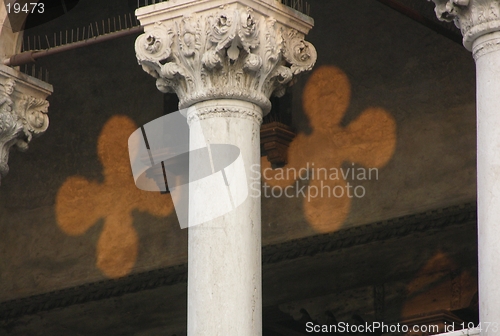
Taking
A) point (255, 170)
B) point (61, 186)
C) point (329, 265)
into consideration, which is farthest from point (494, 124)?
point (61, 186)

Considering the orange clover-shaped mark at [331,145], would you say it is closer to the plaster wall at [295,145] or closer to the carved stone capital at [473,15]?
the plaster wall at [295,145]

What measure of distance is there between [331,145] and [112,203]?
2809 millimetres

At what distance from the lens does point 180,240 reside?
48.2ft

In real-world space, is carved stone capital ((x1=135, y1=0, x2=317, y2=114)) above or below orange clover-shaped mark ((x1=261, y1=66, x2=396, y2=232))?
below

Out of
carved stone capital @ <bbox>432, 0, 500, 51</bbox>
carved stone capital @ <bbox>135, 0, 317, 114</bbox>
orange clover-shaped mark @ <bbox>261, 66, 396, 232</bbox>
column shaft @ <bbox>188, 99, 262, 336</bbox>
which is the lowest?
column shaft @ <bbox>188, 99, 262, 336</bbox>

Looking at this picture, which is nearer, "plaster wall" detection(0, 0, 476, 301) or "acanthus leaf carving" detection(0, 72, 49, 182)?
"acanthus leaf carving" detection(0, 72, 49, 182)

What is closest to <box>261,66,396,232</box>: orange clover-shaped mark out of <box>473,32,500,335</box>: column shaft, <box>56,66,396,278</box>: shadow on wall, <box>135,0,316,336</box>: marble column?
<box>56,66,396,278</box>: shadow on wall

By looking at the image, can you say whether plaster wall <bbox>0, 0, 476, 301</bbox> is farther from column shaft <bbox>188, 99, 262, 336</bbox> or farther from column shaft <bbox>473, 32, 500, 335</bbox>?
column shaft <bbox>473, 32, 500, 335</bbox>

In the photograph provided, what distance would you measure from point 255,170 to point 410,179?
12.8 ft

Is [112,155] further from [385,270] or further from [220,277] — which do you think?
[220,277]

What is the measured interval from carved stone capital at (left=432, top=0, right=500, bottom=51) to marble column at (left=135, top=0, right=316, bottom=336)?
1435 mm

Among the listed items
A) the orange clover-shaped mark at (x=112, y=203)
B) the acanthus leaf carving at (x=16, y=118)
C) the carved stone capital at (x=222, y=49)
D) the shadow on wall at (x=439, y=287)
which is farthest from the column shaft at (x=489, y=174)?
the orange clover-shaped mark at (x=112, y=203)

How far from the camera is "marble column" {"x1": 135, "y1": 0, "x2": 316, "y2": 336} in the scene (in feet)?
30.2

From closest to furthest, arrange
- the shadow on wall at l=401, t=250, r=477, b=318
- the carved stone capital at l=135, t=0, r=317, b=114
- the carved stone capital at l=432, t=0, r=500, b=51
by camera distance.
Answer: the carved stone capital at l=432, t=0, r=500, b=51, the carved stone capital at l=135, t=0, r=317, b=114, the shadow on wall at l=401, t=250, r=477, b=318
